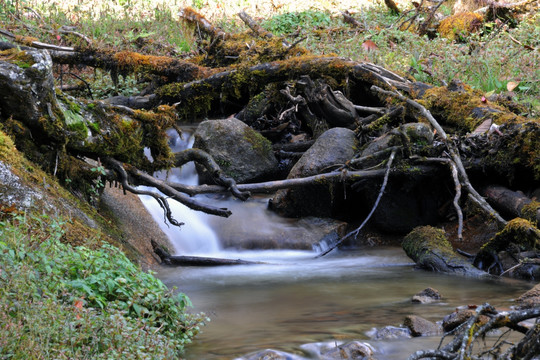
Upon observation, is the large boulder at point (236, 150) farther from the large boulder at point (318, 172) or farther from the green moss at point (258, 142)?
the large boulder at point (318, 172)

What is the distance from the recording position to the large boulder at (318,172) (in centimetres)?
878

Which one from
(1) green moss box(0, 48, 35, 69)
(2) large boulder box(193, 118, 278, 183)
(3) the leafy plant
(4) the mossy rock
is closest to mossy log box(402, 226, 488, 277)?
(2) large boulder box(193, 118, 278, 183)

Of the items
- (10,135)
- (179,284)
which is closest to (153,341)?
(179,284)

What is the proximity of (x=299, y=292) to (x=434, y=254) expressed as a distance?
1.72 metres

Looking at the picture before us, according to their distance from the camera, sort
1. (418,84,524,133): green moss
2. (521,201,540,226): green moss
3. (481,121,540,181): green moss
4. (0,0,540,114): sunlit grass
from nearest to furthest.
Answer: (521,201,540,226): green moss < (481,121,540,181): green moss < (418,84,524,133): green moss < (0,0,540,114): sunlit grass

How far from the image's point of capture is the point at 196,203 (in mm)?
7000

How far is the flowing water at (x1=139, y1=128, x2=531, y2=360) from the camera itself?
14.9 feet

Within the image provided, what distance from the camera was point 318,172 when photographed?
8.69m

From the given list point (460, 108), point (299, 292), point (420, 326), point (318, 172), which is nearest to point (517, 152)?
point (460, 108)

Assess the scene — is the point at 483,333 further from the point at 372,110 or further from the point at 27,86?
the point at 372,110

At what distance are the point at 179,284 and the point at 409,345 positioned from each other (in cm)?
284

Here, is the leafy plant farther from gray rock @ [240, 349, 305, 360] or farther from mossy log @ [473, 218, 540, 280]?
gray rock @ [240, 349, 305, 360]

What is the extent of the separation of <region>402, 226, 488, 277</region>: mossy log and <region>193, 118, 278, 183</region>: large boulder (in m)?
3.03

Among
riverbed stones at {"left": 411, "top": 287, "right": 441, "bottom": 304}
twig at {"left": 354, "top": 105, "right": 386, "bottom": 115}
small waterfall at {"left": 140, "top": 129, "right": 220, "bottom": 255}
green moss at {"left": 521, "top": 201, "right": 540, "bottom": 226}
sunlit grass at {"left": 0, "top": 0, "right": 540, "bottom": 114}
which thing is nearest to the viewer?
riverbed stones at {"left": 411, "top": 287, "right": 441, "bottom": 304}
